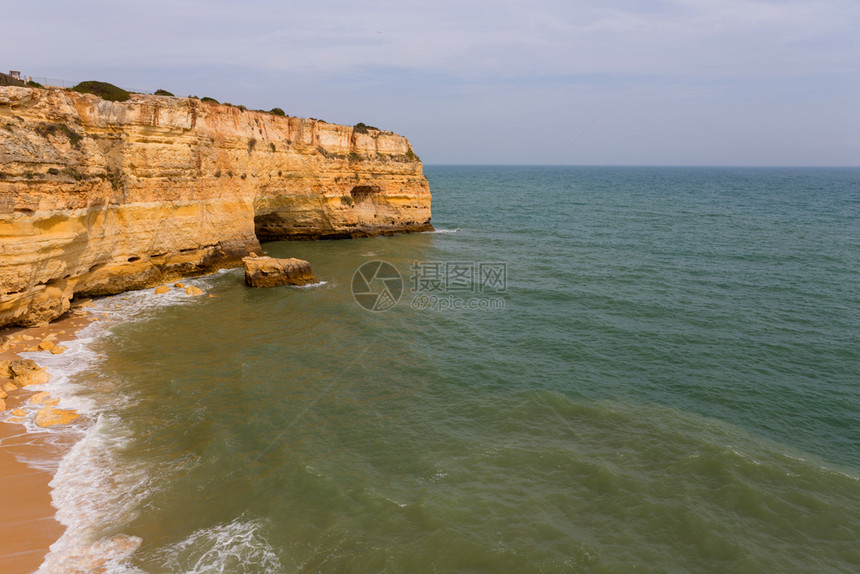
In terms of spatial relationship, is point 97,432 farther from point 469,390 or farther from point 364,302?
point 364,302

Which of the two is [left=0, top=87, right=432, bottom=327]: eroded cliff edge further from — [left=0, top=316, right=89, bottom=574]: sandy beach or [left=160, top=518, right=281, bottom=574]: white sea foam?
[left=160, top=518, right=281, bottom=574]: white sea foam

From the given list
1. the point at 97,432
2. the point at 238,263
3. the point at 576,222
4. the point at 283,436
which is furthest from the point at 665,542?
the point at 576,222

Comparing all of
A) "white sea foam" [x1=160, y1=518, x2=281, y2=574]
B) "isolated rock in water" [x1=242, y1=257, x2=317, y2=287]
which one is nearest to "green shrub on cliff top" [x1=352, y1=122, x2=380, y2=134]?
"isolated rock in water" [x1=242, y1=257, x2=317, y2=287]

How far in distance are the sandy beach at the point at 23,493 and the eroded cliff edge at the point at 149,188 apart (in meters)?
6.30

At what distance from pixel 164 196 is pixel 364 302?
1223 centimetres

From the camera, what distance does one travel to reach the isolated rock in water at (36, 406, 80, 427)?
14039 millimetres

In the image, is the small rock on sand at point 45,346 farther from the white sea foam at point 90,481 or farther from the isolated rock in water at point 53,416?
the isolated rock in water at point 53,416

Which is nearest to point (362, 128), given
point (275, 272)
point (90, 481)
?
point (275, 272)

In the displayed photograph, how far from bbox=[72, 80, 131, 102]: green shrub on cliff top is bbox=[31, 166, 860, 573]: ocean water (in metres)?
10.1

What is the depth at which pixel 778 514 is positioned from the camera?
448 inches

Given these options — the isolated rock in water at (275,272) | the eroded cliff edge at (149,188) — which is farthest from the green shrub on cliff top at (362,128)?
the isolated rock in water at (275,272)

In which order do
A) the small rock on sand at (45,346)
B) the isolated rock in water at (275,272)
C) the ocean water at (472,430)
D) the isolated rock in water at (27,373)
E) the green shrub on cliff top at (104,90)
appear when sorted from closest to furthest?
the ocean water at (472,430) < the isolated rock in water at (27,373) < the small rock on sand at (45,346) < the green shrub on cliff top at (104,90) < the isolated rock in water at (275,272)

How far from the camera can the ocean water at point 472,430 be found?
10.5 metres

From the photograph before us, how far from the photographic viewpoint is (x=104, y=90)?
25.9m
